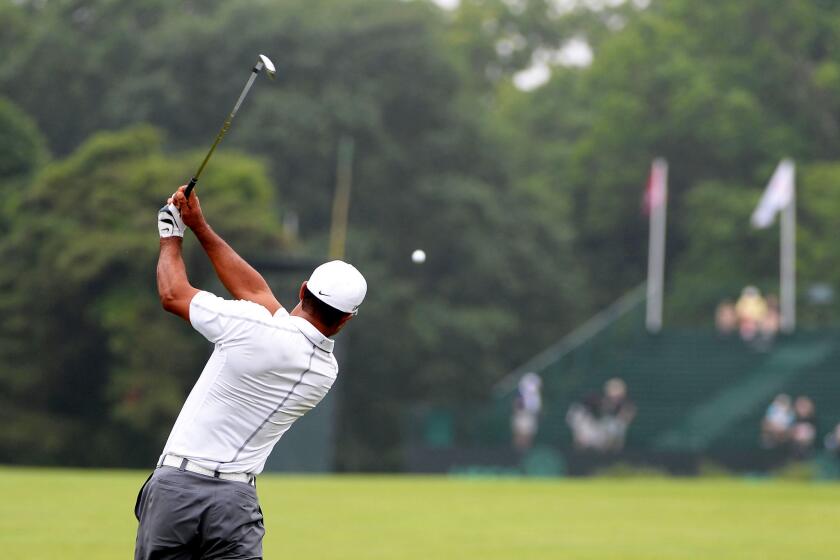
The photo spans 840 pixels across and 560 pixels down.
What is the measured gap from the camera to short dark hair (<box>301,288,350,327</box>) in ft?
22.6


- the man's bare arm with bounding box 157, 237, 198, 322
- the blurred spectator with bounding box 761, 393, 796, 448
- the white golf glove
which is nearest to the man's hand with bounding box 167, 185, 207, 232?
the white golf glove

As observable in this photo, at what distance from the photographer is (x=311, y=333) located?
22.7ft

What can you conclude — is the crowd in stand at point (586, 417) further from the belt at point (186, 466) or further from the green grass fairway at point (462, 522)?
the belt at point (186, 466)

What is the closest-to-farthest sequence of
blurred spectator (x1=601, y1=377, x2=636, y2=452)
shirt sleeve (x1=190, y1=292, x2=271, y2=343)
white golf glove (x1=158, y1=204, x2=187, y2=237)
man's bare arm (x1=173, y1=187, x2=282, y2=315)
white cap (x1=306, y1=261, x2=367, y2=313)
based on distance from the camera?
shirt sleeve (x1=190, y1=292, x2=271, y2=343)
white cap (x1=306, y1=261, x2=367, y2=313)
white golf glove (x1=158, y1=204, x2=187, y2=237)
man's bare arm (x1=173, y1=187, x2=282, y2=315)
blurred spectator (x1=601, y1=377, x2=636, y2=452)

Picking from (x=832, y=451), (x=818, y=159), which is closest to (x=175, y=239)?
(x=832, y=451)

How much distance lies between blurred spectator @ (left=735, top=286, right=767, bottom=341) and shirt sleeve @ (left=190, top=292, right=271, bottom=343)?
35305 mm

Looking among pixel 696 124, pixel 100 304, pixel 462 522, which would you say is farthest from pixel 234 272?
pixel 696 124

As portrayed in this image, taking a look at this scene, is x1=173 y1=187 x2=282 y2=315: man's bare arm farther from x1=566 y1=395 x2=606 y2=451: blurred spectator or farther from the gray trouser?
x1=566 y1=395 x2=606 y2=451: blurred spectator

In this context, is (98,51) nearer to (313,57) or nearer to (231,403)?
(313,57)

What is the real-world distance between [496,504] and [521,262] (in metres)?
39.2

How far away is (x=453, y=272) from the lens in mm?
58500

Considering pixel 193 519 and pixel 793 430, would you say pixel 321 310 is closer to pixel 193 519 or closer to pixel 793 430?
pixel 193 519

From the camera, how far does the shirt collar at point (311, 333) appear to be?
22.7 feet

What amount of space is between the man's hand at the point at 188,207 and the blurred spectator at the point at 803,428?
104 feet
